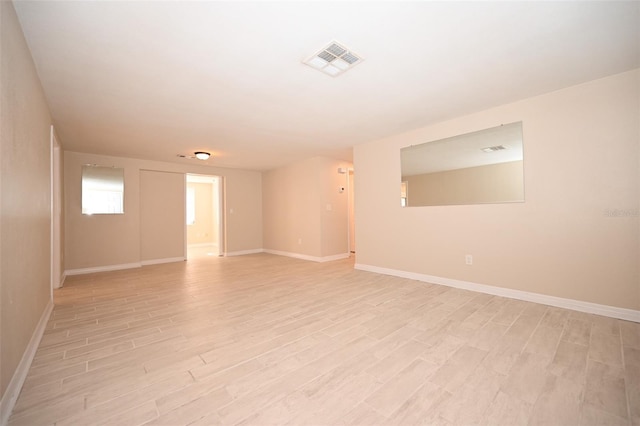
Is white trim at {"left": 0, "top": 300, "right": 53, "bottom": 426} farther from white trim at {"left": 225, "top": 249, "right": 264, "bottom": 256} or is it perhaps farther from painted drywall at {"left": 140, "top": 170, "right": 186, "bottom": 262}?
white trim at {"left": 225, "top": 249, "right": 264, "bottom": 256}

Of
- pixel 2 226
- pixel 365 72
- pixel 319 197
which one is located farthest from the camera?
pixel 319 197

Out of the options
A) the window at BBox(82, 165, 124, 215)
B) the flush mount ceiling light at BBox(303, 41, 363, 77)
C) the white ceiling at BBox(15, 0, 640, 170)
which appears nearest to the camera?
the white ceiling at BBox(15, 0, 640, 170)

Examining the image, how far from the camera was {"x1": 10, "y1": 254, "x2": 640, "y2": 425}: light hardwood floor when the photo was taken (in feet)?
4.74

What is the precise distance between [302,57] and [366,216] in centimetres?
336

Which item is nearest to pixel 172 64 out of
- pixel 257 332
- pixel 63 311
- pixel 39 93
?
pixel 39 93

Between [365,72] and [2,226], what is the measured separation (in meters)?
2.82

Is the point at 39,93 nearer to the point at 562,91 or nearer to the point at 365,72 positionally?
the point at 365,72

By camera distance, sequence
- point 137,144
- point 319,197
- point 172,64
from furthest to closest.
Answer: point 319,197 < point 137,144 < point 172,64

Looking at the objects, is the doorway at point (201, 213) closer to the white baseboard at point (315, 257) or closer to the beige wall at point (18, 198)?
the white baseboard at point (315, 257)

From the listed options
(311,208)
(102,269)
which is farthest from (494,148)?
(102,269)

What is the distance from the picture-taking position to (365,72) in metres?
2.54

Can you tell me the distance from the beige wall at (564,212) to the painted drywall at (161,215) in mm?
5973

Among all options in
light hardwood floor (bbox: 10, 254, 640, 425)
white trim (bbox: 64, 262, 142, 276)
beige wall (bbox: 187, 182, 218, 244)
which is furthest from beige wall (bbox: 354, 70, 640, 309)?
beige wall (bbox: 187, 182, 218, 244)

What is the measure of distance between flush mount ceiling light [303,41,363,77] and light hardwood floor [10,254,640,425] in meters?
2.44
